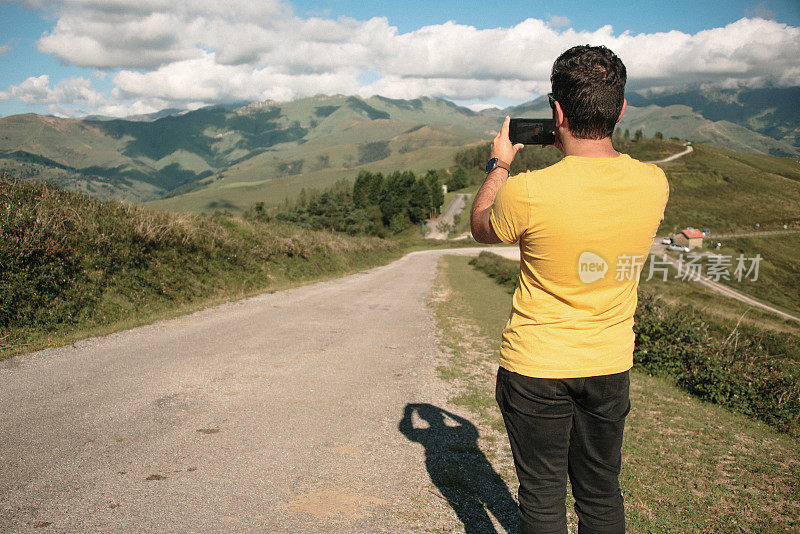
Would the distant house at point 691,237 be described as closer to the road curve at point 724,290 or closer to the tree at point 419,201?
the road curve at point 724,290

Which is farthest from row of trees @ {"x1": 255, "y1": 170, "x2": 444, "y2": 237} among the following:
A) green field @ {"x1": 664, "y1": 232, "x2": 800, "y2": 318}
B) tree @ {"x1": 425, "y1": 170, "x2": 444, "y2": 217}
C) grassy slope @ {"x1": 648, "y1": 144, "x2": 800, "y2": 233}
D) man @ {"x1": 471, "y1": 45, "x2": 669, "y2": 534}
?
man @ {"x1": 471, "y1": 45, "x2": 669, "y2": 534}

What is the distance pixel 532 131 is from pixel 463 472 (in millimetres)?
3179

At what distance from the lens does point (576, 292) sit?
2070 mm

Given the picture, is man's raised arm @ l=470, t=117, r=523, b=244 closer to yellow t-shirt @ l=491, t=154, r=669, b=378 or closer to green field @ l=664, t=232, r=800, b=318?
yellow t-shirt @ l=491, t=154, r=669, b=378

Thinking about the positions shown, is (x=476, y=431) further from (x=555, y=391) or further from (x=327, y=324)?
(x=327, y=324)

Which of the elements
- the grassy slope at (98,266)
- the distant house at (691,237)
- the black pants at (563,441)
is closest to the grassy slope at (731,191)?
the distant house at (691,237)

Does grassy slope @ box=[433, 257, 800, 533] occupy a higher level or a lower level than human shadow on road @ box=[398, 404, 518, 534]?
lower

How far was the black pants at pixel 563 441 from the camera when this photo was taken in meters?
2.12

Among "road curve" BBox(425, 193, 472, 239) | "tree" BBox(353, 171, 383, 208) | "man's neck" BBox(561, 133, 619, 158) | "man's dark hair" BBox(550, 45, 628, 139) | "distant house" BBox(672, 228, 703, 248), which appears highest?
"man's dark hair" BBox(550, 45, 628, 139)

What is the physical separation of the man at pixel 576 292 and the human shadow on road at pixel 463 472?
4.73ft

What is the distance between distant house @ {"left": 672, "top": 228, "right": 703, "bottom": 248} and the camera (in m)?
35.4

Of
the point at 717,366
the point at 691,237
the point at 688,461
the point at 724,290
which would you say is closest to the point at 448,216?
the point at 724,290

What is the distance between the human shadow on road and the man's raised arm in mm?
2388

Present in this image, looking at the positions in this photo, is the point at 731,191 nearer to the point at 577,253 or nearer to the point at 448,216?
the point at 577,253
